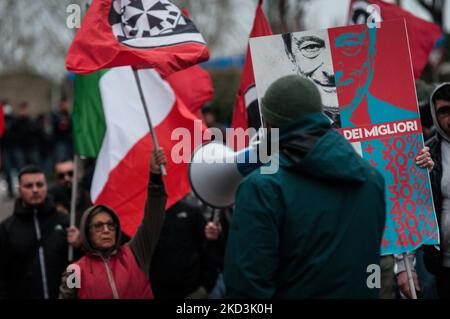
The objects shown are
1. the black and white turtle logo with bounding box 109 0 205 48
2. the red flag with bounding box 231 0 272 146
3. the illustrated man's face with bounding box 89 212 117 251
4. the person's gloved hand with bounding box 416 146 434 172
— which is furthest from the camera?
the red flag with bounding box 231 0 272 146

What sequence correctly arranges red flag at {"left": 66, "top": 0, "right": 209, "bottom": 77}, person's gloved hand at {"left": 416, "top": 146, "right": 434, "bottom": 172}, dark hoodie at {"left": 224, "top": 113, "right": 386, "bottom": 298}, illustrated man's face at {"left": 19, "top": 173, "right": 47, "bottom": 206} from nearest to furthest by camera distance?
dark hoodie at {"left": 224, "top": 113, "right": 386, "bottom": 298} < person's gloved hand at {"left": 416, "top": 146, "right": 434, "bottom": 172} < red flag at {"left": 66, "top": 0, "right": 209, "bottom": 77} < illustrated man's face at {"left": 19, "top": 173, "right": 47, "bottom": 206}

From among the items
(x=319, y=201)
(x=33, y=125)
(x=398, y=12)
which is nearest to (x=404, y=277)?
(x=319, y=201)

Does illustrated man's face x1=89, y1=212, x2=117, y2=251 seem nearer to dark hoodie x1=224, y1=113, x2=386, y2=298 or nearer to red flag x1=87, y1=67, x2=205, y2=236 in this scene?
red flag x1=87, y1=67, x2=205, y2=236

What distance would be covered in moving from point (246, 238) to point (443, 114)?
2.49m

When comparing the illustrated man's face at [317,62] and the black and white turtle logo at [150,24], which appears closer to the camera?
the illustrated man's face at [317,62]

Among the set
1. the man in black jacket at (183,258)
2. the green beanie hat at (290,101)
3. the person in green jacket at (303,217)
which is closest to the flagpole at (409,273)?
the person in green jacket at (303,217)

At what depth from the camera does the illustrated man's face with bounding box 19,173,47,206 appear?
740 cm

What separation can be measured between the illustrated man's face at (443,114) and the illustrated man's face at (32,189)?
130 inches

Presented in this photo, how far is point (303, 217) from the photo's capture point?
12.2 feet

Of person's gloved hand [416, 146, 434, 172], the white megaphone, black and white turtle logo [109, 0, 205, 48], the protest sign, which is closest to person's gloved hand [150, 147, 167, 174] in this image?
the white megaphone

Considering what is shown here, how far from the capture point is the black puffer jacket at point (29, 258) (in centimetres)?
711

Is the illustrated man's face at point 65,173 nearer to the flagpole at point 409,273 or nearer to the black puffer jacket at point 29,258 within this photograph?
the black puffer jacket at point 29,258
